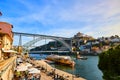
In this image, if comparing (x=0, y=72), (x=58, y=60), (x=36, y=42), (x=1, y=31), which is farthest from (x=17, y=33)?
(x=0, y=72)

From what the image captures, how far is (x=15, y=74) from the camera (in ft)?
101

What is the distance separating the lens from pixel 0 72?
12078mm

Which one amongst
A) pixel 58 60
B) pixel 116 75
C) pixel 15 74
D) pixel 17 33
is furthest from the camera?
pixel 17 33

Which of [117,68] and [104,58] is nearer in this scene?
[117,68]

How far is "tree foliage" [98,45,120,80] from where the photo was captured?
20.8m


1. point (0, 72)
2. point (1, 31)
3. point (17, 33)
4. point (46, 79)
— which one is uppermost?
point (17, 33)

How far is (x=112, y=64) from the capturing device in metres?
21.4

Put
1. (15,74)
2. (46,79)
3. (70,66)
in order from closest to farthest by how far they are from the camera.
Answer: (15,74)
(46,79)
(70,66)

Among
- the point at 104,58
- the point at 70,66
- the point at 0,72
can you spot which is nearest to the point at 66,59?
the point at 70,66

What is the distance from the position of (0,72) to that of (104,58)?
1263cm

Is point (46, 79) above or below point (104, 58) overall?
below

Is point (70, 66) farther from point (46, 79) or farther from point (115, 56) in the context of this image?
point (115, 56)

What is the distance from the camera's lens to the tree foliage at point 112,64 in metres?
20.8

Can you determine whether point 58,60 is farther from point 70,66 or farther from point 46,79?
point 46,79
